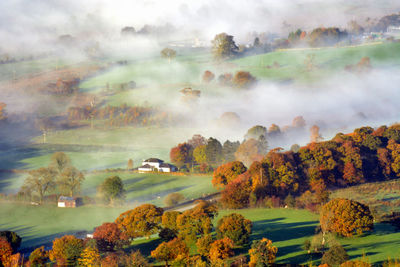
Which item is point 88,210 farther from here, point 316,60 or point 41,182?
point 316,60

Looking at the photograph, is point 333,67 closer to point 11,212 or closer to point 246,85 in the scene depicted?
point 246,85

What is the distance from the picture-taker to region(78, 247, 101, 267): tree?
95.2 feet

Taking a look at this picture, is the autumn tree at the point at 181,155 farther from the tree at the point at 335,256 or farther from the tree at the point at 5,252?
the tree at the point at 335,256

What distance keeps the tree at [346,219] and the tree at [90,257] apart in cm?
1407

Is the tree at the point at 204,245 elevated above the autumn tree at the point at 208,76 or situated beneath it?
situated beneath

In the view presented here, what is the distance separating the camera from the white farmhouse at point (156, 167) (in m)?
51.2

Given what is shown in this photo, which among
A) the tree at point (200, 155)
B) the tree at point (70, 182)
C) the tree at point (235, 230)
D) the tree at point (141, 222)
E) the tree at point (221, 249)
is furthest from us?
the tree at point (200, 155)

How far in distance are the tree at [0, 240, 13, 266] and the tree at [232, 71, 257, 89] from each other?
60.4 meters

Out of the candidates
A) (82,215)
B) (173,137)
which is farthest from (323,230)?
(173,137)

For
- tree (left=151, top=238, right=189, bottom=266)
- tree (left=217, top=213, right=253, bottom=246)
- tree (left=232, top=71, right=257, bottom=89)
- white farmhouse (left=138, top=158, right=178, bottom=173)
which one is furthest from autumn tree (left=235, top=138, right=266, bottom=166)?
tree (left=232, top=71, right=257, bottom=89)

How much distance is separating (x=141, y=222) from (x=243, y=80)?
56.9 m

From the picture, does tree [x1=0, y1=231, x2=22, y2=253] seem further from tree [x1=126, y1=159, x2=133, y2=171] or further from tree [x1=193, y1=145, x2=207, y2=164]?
tree [x1=193, y1=145, x2=207, y2=164]

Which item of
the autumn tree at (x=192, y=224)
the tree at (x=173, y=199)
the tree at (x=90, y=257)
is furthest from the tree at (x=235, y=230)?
the tree at (x=173, y=199)

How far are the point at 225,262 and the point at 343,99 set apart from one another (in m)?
58.1
